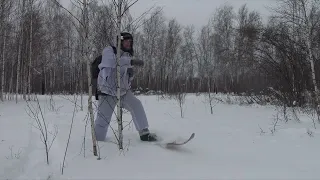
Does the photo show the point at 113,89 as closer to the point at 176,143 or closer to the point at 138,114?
the point at 138,114

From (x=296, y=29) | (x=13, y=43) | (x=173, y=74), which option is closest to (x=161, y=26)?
(x=173, y=74)

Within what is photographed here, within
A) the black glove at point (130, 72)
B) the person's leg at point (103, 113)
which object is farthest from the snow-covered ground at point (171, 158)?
the black glove at point (130, 72)

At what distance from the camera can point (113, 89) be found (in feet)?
13.4

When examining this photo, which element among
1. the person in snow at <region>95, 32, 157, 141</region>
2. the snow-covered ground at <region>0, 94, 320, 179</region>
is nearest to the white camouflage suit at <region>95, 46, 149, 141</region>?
the person in snow at <region>95, 32, 157, 141</region>

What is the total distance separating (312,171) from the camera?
3.11 m

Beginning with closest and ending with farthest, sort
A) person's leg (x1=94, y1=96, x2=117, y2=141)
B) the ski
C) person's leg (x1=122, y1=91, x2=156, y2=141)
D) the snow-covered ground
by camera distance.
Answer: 1. the snow-covered ground
2. the ski
3. person's leg (x1=94, y1=96, x2=117, y2=141)
4. person's leg (x1=122, y1=91, x2=156, y2=141)

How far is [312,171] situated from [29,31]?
17.7 m

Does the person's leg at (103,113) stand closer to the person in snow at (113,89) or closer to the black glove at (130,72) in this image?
the person in snow at (113,89)

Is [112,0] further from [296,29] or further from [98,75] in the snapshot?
A: [296,29]

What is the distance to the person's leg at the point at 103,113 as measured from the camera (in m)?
4.14

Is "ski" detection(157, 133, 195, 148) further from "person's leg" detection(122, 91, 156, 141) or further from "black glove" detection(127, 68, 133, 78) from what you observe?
"black glove" detection(127, 68, 133, 78)

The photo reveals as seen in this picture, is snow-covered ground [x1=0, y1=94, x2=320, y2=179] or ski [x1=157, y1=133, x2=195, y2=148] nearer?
snow-covered ground [x1=0, y1=94, x2=320, y2=179]

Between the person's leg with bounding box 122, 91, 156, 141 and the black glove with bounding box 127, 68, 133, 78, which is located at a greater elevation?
the black glove with bounding box 127, 68, 133, 78

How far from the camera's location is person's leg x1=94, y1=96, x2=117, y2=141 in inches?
163
